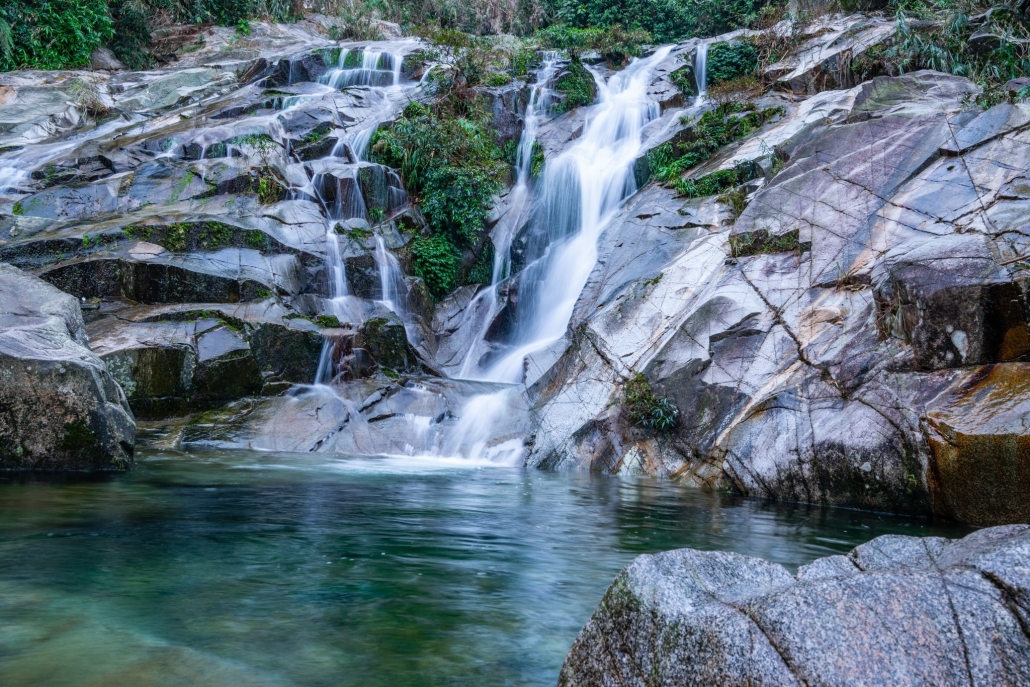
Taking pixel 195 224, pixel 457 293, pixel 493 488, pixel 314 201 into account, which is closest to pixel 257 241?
pixel 195 224

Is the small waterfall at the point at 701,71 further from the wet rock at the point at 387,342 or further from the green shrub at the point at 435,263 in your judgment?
the wet rock at the point at 387,342

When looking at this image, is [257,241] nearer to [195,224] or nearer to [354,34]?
[195,224]

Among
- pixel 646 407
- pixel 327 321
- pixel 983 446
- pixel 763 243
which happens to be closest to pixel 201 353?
pixel 327 321

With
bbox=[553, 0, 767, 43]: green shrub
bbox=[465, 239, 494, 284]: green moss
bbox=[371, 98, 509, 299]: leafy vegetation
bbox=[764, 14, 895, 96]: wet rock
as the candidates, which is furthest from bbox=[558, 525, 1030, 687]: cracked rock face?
bbox=[553, 0, 767, 43]: green shrub

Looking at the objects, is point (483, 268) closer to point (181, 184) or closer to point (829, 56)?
point (181, 184)

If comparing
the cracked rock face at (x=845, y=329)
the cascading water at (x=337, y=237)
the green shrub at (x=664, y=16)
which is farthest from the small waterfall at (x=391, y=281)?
the green shrub at (x=664, y=16)

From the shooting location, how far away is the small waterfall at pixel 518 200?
17172 millimetres

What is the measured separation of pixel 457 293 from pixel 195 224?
6.39m

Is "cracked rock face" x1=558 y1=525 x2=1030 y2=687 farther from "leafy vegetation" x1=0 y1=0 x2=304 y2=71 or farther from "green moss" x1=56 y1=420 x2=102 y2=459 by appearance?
"leafy vegetation" x1=0 y1=0 x2=304 y2=71

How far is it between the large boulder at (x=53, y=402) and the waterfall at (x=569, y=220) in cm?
798

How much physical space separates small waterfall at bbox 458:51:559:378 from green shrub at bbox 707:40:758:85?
4.97 m

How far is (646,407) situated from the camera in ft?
35.6

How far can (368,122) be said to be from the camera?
66.3 ft

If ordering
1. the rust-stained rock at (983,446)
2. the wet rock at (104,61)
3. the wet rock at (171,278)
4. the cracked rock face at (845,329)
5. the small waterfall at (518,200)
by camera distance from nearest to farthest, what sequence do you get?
the rust-stained rock at (983,446) → the cracked rock face at (845,329) → the wet rock at (171,278) → the small waterfall at (518,200) → the wet rock at (104,61)
